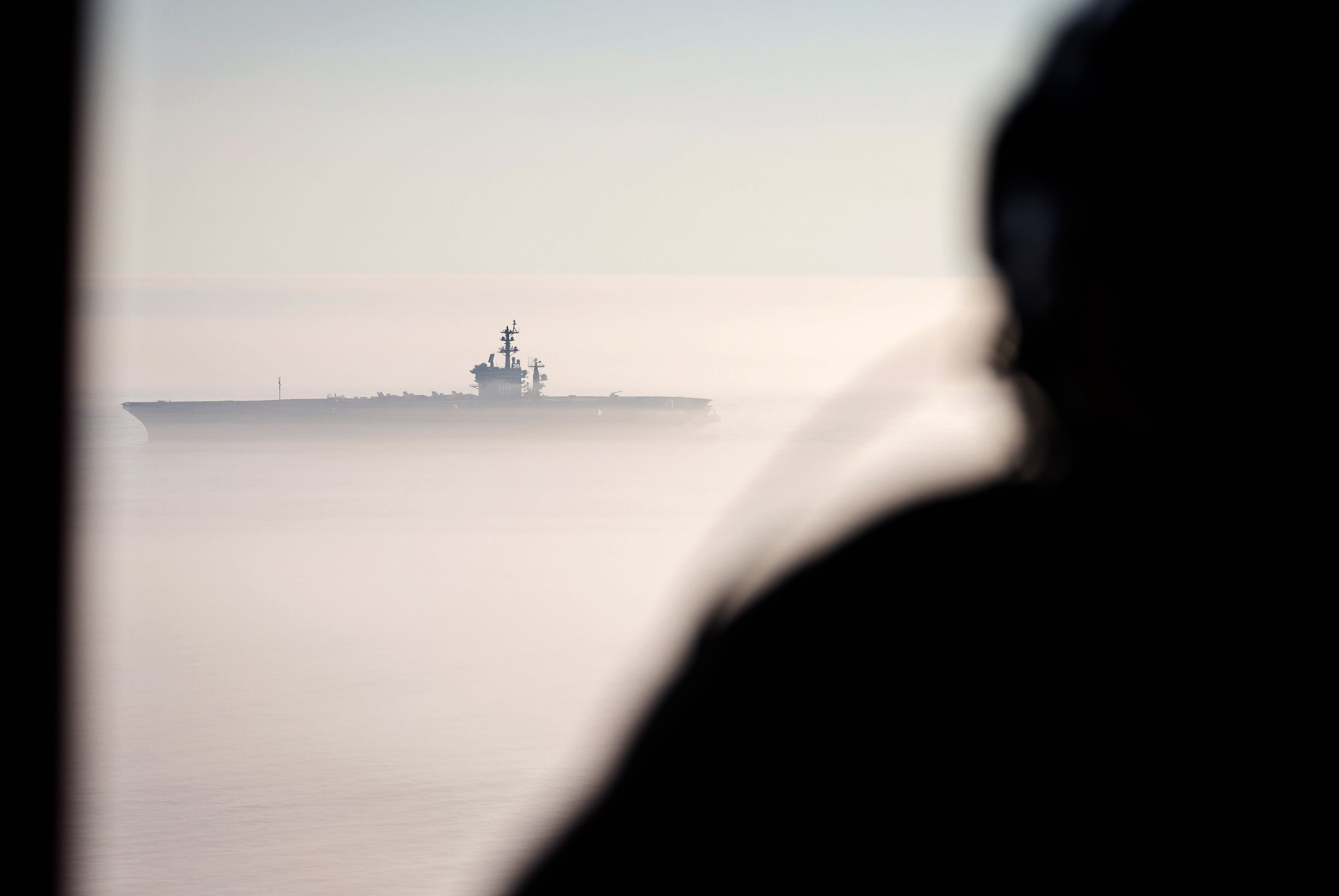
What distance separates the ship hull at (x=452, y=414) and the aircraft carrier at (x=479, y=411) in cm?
4

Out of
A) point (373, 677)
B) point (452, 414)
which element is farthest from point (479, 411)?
point (373, 677)

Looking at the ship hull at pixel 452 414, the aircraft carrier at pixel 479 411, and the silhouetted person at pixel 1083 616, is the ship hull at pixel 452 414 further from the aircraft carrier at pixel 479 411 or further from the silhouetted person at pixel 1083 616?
the silhouetted person at pixel 1083 616

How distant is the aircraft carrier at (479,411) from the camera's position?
178ft

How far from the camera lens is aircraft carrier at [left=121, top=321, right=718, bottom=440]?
54.3m

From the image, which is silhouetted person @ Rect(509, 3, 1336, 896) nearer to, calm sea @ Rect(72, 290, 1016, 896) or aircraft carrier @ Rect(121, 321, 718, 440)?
calm sea @ Rect(72, 290, 1016, 896)

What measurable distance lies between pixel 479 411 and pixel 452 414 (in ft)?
4.29

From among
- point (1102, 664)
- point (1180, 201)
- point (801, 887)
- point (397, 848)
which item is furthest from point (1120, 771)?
point (397, 848)

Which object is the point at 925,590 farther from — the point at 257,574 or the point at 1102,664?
the point at 257,574

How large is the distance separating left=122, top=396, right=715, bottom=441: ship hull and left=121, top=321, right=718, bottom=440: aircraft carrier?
0.04 meters

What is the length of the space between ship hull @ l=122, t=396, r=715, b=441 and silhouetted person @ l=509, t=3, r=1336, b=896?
53341 millimetres

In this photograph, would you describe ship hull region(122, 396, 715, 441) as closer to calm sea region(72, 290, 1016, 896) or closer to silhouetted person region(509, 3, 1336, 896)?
calm sea region(72, 290, 1016, 896)

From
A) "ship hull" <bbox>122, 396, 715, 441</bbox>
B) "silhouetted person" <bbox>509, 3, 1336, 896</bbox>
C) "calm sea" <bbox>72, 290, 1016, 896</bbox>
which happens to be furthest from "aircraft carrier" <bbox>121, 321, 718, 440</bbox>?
"silhouetted person" <bbox>509, 3, 1336, 896</bbox>

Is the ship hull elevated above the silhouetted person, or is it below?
above

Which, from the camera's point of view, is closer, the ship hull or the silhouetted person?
the silhouetted person
